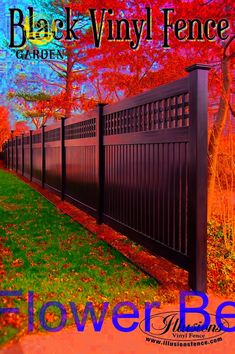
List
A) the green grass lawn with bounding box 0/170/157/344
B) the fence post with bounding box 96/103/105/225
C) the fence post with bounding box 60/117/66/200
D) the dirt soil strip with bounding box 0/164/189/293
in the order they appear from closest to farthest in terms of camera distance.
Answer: the green grass lawn with bounding box 0/170/157/344 → the dirt soil strip with bounding box 0/164/189/293 → the fence post with bounding box 96/103/105/225 → the fence post with bounding box 60/117/66/200

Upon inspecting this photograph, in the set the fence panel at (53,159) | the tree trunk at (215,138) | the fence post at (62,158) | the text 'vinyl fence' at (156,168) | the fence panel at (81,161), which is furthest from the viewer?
the fence panel at (53,159)

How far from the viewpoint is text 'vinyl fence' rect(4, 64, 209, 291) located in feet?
11.4

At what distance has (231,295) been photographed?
356 centimetres

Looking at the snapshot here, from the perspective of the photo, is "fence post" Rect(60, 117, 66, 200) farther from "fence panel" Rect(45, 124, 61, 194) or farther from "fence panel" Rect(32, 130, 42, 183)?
"fence panel" Rect(32, 130, 42, 183)

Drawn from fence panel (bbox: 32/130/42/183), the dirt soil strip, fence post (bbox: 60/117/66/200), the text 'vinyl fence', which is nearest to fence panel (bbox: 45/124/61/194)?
fence post (bbox: 60/117/66/200)

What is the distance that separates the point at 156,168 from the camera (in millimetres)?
4191

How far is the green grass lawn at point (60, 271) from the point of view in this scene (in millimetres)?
3332

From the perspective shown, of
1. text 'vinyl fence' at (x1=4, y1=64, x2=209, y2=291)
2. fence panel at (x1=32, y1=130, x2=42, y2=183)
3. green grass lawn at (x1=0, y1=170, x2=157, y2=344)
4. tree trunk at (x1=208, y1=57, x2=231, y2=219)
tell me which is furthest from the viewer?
fence panel at (x1=32, y1=130, x2=42, y2=183)

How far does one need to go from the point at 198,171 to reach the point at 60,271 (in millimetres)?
1707

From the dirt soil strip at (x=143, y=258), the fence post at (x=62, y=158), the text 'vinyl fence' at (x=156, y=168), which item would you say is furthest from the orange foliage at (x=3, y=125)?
the dirt soil strip at (x=143, y=258)

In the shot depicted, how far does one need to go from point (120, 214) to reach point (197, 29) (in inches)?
177

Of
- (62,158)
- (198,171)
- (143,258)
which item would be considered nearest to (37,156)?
(62,158)

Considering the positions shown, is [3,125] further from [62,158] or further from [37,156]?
[62,158]

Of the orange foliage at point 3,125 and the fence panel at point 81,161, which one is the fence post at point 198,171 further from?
the orange foliage at point 3,125
